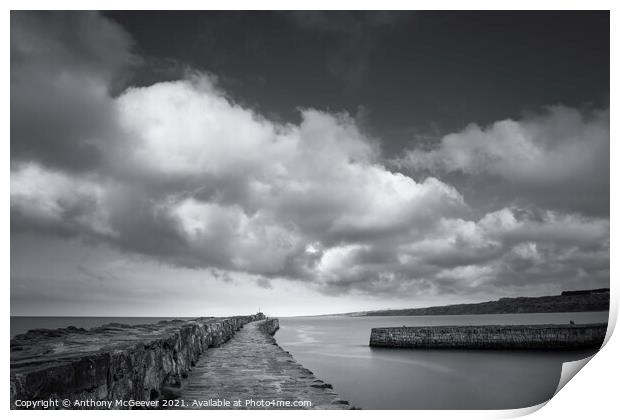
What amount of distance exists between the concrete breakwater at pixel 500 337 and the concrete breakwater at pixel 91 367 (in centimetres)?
1770

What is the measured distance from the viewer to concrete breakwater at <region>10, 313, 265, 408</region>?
278 centimetres

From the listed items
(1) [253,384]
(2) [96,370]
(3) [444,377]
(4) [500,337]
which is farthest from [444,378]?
(2) [96,370]

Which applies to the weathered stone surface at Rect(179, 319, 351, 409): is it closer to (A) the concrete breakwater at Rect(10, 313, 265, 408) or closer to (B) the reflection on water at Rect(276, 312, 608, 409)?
(A) the concrete breakwater at Rect(10, 313, 265, 408)

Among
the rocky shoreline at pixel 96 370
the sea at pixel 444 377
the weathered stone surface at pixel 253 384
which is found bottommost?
the sea at pixel 444 377

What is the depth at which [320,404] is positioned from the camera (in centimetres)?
479

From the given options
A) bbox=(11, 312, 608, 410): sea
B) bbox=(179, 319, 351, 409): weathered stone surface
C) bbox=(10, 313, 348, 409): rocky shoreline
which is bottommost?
bbox=(11, 312, 608, 410): sea

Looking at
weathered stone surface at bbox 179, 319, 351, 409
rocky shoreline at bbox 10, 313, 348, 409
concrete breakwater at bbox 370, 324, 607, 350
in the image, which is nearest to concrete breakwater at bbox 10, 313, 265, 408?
rocky shoreline at bbox 10, 313, 348, 409

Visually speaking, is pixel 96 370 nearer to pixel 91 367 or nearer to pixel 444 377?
pixel 91 367

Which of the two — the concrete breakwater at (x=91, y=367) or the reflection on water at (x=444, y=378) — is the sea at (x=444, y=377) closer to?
the reflection on water at (x=444, y=378)

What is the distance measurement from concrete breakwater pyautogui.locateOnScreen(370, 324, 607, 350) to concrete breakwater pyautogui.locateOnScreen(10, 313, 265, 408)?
1770 centimetres

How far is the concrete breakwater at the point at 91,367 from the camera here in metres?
2.78

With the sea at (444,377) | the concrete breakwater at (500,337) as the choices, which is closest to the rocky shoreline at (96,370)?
the sea at (444,377)
